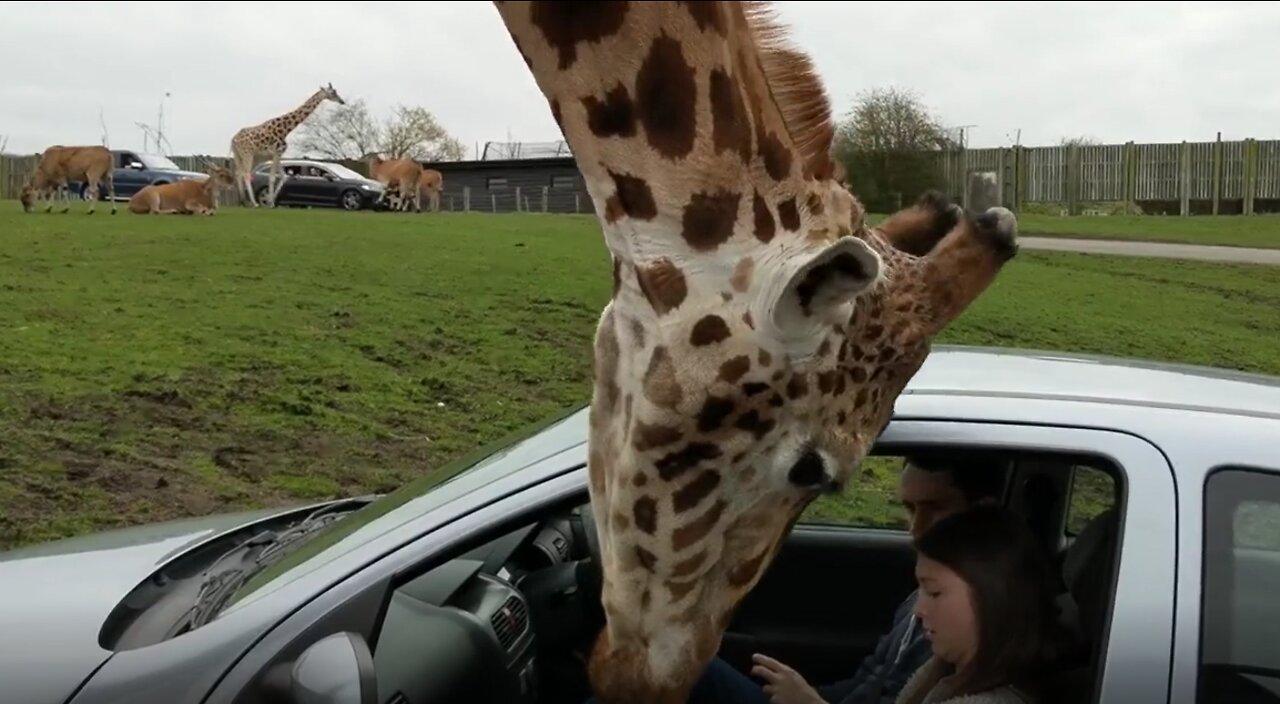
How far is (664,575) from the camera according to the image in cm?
196

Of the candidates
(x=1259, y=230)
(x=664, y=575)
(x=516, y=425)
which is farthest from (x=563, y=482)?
(x=1259, y=230)

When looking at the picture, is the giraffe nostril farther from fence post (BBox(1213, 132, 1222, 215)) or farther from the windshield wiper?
fence post (BBox(1213, 132, 1222, 215))

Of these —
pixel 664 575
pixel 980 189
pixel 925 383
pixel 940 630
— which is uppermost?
pixel 980 189

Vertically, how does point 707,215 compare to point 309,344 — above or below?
above

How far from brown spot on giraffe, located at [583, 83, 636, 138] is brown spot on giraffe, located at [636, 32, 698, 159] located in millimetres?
27

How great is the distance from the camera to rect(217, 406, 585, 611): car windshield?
2.18 meters

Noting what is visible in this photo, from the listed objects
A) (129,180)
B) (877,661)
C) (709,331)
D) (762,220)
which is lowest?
(877,661)

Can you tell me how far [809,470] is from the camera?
75.2 inches

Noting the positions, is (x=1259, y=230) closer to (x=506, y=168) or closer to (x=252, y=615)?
(x=252, y=615)

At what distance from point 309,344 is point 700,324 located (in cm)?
650

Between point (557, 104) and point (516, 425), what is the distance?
191 inches

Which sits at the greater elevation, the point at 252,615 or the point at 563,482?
the point at 563,482

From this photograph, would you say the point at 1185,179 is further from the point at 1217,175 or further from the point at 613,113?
the point at 613,113

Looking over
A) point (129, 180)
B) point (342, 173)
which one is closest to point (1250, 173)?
point (342, 173)
